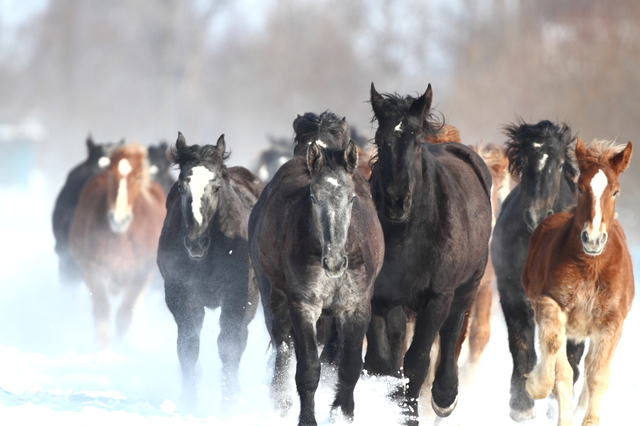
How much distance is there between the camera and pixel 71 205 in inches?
472

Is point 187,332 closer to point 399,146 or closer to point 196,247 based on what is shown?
point 196,247

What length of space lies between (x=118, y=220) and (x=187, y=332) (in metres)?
3.46

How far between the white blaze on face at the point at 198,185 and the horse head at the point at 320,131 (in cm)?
75

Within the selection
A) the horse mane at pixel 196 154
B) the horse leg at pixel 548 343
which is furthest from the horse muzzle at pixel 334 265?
the horse mane at pixel 196 154

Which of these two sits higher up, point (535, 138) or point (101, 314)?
point (535, 138)

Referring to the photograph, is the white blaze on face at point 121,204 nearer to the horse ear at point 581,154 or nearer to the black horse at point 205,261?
the black horse at point 205,261

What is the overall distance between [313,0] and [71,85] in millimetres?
15163

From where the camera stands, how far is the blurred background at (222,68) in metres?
36.8

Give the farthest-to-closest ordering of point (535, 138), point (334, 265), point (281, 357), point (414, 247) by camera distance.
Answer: point (535, 138) < point (281, 357) < point (414, 247) < point (334, 265)

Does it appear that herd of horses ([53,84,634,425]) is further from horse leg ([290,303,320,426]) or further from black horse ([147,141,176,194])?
black horse ([147,141,176,194])

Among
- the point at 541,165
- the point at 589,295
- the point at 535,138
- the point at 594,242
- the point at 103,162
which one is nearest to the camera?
the point at 594,242

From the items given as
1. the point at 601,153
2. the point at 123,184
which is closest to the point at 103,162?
the point at 123,184

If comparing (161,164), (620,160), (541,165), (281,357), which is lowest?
(281,357)

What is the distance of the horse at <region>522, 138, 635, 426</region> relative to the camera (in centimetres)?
562
